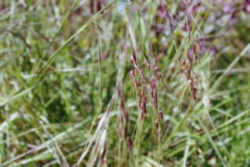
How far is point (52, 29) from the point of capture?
5.38ft

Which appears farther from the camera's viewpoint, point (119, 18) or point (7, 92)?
point (119, 18)

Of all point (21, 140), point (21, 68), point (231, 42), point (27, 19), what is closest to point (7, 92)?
point (21, 68)

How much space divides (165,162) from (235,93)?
736mm

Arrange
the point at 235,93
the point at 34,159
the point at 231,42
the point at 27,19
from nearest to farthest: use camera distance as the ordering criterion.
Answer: the point at 34,159, the point at 27,19, the point at 235,93, the point at 231,42

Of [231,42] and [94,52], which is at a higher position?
[94,52]

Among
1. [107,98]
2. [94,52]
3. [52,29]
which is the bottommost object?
[107,98]

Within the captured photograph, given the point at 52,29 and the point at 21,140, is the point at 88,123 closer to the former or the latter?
the point at 21,140

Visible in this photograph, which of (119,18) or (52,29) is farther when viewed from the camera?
(119,18)

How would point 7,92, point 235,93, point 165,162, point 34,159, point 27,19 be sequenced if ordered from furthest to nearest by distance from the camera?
point 235,93
point 27,19
point 7,92
point 165,162
point 34,159

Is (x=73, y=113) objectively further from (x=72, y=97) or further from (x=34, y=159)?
(x=34, y=159)

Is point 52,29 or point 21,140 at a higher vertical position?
point 52,29

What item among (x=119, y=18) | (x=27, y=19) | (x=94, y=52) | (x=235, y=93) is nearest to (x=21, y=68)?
(x=27, y=19)

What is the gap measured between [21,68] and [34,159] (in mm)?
442

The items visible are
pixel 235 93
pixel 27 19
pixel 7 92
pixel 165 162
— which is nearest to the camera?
pixel 165 162
